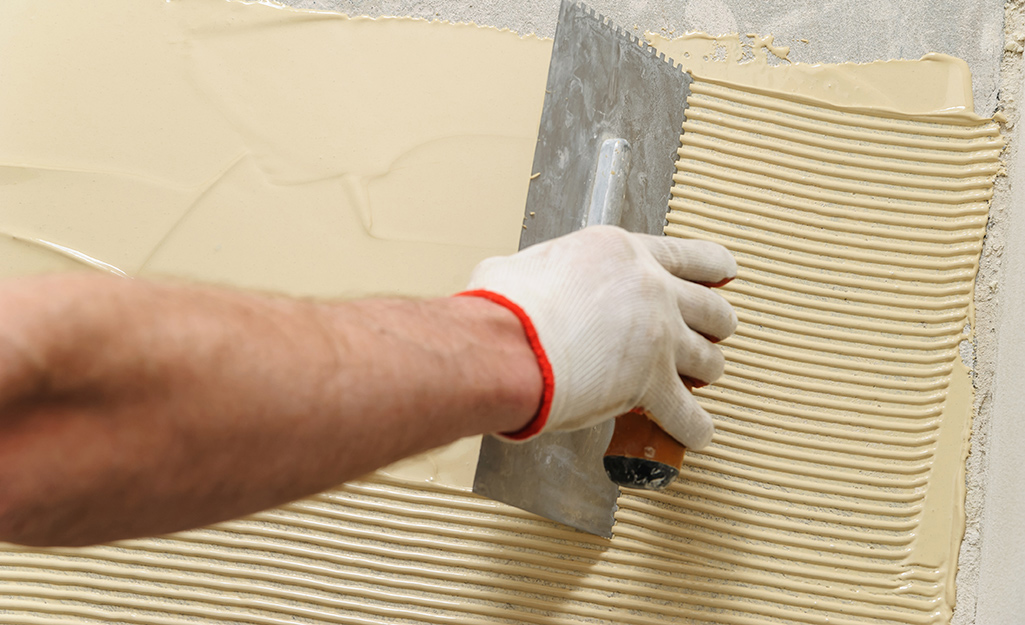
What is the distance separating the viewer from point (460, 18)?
135cm

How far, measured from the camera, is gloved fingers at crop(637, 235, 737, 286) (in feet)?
3.03

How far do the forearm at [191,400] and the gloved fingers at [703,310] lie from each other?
0.37 metres

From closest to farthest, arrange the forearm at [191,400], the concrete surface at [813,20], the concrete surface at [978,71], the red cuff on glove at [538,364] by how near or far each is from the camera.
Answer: the forearm at [191,400], the red cuff on glove at [538,364], the concrete surface at [978,71], the concrete surface at [813,20]

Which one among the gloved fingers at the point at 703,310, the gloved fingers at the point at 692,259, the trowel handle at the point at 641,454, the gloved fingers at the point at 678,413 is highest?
the gloved fingers at the point at 692,259

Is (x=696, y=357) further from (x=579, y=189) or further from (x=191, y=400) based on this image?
(x=191, y=400)

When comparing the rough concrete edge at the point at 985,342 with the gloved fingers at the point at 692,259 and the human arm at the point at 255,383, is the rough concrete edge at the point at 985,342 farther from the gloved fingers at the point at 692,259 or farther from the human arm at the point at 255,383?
the human arm at the point at 255,383

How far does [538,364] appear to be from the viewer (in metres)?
0.76

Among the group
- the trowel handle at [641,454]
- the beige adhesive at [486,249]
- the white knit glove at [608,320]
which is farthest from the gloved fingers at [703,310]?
the beige adhesive at [486,249]

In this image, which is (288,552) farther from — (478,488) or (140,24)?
(140,24)

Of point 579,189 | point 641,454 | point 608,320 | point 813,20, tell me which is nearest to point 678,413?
point 641,454

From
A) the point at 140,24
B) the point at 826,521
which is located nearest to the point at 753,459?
the point at 826,521

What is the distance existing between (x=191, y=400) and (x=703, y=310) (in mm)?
657

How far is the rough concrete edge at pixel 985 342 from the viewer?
3.90 feet

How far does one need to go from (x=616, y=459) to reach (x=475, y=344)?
1.11 feet
